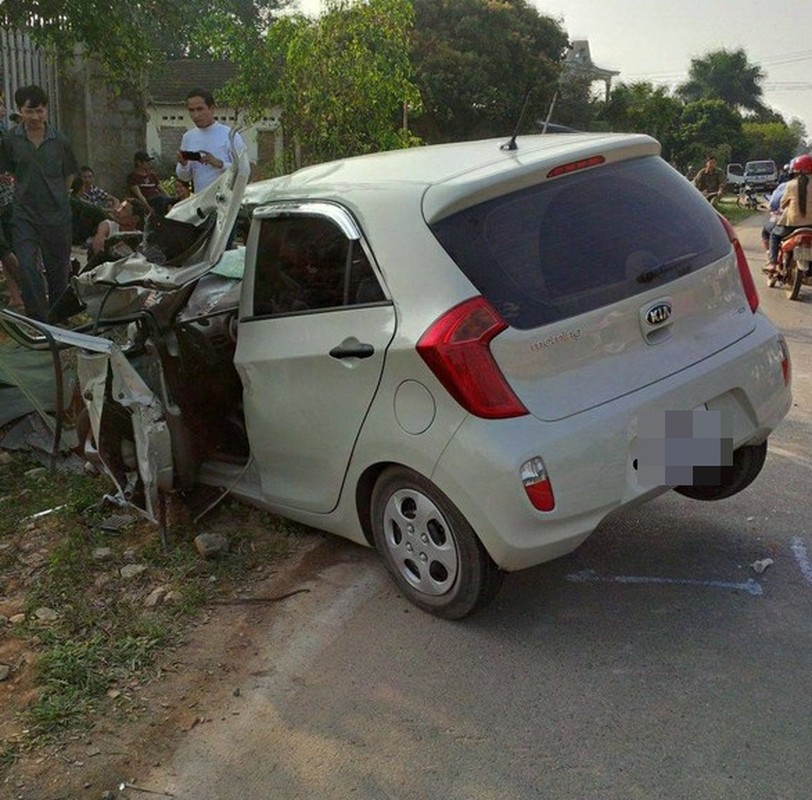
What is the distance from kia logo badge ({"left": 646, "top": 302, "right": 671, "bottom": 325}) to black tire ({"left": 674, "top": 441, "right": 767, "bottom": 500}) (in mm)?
792

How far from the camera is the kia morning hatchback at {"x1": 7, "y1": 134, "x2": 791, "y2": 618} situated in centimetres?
330

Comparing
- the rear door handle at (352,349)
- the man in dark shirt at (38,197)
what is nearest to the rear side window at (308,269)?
the rear door handle at (352,349)

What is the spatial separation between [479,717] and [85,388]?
2.45m

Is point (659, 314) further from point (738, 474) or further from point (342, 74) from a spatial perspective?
point (342, 74)

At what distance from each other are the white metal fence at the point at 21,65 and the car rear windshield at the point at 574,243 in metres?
8.30

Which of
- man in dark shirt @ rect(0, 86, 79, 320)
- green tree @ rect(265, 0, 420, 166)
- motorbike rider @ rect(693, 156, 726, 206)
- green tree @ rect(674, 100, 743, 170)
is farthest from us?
green tree @ rect(674, 100, 743, 170)

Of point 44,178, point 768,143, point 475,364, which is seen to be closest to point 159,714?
point 475,364

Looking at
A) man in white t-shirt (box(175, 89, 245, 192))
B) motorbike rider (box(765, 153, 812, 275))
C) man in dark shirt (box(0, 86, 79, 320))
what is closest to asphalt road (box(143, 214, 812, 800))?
man in white t-shirt (box(175, 89, 245, 192))

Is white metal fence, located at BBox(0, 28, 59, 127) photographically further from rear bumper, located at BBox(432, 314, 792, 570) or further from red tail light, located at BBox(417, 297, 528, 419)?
rear bumper, located at BBox(432, 314, 792, 570)

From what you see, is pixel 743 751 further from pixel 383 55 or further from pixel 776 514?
pixel 383 55

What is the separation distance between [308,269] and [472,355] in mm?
1083

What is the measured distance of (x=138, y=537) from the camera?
4.68 metres

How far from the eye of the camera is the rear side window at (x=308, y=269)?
12.4 ft

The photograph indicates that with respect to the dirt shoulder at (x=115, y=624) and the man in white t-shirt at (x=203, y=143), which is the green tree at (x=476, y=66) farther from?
the dirt shoulder at (x=115, y=624)
